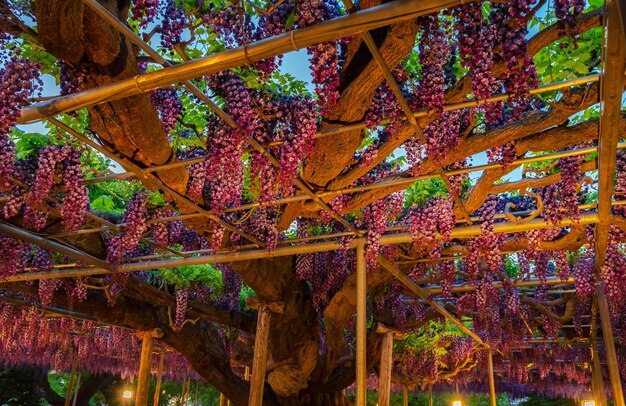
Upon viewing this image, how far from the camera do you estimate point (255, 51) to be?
7.22 ft

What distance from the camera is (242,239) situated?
578 centimetres

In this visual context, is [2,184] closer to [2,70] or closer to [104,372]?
[2,70]

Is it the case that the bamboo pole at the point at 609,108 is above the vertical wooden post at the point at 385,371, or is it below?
above

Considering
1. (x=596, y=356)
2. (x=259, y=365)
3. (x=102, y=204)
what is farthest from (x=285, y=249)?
(x=596, y=356)

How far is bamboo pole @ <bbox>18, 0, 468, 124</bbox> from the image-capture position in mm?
1928

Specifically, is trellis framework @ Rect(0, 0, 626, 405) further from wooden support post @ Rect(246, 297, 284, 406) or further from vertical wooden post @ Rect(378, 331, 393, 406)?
vertical wooden post @ Rect(378, 331, 393, 406)

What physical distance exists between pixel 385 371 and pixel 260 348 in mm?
1956

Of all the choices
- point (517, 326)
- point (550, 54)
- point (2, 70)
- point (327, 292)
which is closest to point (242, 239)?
point (327, 292)

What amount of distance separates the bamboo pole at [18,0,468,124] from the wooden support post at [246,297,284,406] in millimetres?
3929

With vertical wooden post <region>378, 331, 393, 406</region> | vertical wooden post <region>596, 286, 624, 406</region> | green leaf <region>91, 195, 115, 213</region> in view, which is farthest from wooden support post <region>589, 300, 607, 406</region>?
green leaf <region>91, 195, 115, 213</region>

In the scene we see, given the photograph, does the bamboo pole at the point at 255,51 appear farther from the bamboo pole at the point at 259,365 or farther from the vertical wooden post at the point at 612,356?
the vertical wooden post at the point at 612,356

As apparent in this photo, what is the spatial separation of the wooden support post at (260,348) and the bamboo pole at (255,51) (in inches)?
155

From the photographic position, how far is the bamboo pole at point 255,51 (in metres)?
1.93

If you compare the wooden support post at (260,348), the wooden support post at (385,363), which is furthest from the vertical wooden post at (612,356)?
the wooden support post at (260,348)
